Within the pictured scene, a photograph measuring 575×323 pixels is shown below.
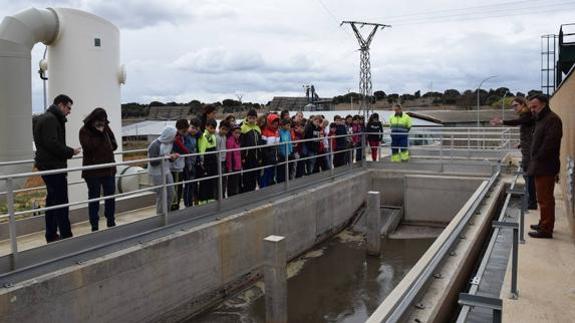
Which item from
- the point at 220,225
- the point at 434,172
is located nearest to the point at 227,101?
the point at 434,172

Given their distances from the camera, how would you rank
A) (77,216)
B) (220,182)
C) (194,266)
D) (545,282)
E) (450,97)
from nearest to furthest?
(545,282) < (194,266) < (220,182) < (77,216) < (450,97)

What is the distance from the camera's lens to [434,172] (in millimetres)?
13805

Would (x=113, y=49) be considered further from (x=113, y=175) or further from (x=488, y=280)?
(x=488, y=280)

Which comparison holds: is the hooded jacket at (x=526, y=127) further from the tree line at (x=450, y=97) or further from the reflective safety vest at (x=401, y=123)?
the tree line at (x=450, y=97)

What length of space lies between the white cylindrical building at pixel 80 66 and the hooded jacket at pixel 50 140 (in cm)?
413

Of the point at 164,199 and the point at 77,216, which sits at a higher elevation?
the point at 164,199

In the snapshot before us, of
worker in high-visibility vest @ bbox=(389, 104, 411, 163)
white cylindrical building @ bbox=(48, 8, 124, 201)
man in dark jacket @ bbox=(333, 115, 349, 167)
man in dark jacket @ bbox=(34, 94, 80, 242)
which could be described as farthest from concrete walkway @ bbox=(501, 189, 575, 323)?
white cylindrical building @ bbox=(48, 8, 124, 201)

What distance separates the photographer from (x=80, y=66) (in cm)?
988

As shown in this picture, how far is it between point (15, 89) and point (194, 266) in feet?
15.0

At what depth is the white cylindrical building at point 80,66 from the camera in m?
9.77

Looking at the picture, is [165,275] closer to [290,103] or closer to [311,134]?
[311,134]

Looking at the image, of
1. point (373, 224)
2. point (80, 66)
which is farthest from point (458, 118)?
point (80, 66)

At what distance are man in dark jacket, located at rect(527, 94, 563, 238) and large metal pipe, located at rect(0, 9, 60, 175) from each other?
8.00 metres

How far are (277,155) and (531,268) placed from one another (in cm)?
557
